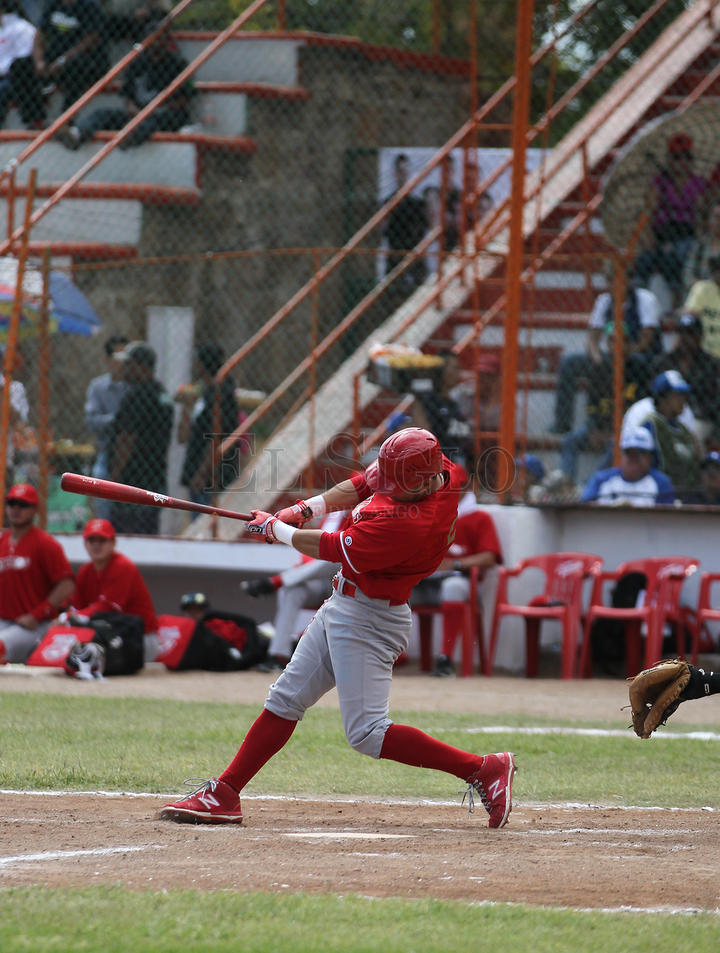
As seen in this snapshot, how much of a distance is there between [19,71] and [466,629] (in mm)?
9334

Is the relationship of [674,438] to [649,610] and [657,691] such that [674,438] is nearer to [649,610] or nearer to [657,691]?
[649,610]

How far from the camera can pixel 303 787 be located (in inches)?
269

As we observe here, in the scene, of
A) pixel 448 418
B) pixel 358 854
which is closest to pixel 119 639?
pixel 448 418

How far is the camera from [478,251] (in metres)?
12.8

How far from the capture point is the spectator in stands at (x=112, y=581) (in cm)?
1158

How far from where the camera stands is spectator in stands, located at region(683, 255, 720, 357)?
12703mm

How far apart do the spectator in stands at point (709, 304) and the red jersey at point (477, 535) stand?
8.20 feet

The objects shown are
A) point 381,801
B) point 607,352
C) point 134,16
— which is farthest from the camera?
point 134,16

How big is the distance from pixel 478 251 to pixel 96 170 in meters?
5.58

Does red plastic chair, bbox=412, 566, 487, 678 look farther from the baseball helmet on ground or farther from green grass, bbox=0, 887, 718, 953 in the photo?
green grass, bbox=0, 887, 718, 953

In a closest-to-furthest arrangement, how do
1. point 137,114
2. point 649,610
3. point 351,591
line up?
point 351,591 → point 649,610 → point 137,114

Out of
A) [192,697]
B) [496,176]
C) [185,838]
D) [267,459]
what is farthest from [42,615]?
[496,176]

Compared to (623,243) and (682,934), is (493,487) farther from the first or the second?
(682,934)

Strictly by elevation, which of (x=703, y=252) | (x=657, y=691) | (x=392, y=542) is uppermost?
(x=703, y=252)
